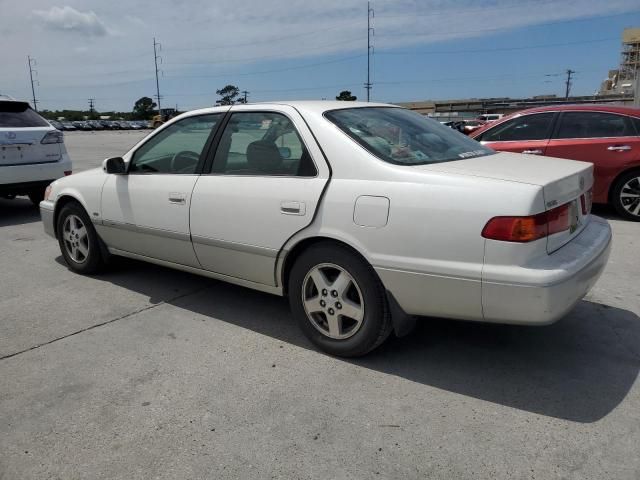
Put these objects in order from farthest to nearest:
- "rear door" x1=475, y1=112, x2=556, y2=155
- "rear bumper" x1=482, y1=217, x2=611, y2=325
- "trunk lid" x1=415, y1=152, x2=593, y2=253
Answer: "rear door" x1=475, y1=112, x2=556, y2=155, "trunk lid" x1=415, y1=152, x2=593, y2=253, "rear bumper" x1=482, y1=217, x2=611, y2=325

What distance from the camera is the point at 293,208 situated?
3.30 metres

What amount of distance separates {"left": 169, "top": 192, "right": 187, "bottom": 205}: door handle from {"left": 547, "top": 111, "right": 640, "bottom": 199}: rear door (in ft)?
18.2

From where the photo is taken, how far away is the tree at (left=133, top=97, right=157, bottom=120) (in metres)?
105

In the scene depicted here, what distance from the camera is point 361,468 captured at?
2348 mm

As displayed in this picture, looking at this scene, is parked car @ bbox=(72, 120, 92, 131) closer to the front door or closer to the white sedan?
the front door

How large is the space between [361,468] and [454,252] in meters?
1.13

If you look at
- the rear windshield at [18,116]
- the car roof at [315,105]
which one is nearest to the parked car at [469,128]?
the car roof at [315,105]

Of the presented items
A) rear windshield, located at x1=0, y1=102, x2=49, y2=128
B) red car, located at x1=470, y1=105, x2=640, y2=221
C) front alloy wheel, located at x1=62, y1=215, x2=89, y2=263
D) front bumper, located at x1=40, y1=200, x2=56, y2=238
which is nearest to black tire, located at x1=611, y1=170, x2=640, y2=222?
red car, located at x1=470, y1=105, x2=640, y2=221

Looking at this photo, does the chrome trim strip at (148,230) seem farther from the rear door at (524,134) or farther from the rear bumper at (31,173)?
the rear door at (524,134)

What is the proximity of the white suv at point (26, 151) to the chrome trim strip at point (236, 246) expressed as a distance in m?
4.81

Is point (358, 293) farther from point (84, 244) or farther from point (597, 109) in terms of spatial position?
point (597, 109)

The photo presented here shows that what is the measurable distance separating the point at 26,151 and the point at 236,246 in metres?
5.37

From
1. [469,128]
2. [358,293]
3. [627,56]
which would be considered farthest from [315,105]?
[627,56]

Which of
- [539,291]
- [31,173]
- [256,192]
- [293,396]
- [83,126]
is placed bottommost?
[293,396]
